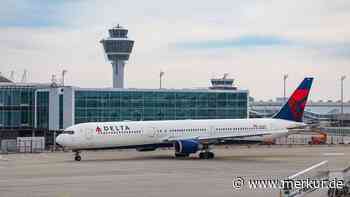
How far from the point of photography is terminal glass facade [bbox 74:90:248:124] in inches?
3460

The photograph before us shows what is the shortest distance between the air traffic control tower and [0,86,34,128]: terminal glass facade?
64.3 metres

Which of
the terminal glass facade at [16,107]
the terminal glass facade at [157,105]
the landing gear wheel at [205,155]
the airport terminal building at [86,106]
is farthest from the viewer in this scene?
the terminal glass facade at [157,105]

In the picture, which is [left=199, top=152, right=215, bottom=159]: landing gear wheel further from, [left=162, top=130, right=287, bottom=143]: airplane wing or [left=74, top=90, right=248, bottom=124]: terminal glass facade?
[left=74, top=90, right=248, bottom=124]: terminal glass facade

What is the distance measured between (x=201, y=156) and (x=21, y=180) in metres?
21.4

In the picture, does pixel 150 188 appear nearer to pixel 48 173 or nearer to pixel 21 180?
pixel 21 180

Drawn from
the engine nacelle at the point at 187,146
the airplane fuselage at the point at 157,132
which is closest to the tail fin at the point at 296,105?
the airplane fuselage at the point at 157,132

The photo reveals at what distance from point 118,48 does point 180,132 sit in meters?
102

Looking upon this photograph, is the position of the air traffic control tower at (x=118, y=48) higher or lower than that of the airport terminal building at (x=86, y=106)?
higher

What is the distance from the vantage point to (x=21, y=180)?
35156 millimetres

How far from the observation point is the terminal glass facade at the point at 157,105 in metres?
87.9

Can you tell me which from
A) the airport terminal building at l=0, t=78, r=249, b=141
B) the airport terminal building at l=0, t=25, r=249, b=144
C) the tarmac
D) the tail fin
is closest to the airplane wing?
the tarmac

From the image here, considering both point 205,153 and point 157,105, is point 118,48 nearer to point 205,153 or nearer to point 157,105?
point 157,105

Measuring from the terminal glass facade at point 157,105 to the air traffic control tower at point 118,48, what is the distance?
192 feet

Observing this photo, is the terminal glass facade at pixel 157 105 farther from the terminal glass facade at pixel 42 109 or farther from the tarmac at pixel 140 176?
the tarmac at pixel 140 176
